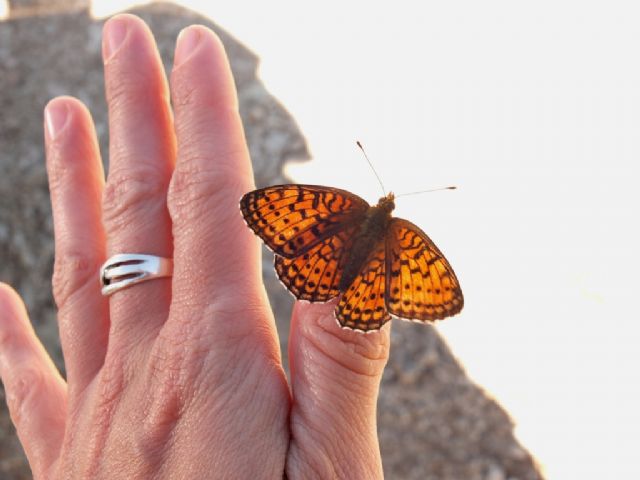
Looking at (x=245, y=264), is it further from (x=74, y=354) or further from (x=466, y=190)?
(x=466, y=190)

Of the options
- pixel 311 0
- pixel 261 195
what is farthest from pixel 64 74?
pixel 261 195

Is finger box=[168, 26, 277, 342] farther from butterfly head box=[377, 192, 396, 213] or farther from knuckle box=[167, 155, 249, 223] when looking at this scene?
butterfly head box=[377, 192, 396, 213]

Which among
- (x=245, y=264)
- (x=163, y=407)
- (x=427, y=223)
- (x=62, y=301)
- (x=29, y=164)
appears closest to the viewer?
(x=163, y=407)

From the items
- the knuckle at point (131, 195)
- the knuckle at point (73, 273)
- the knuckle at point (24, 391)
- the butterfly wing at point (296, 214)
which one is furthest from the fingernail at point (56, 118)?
the butterfly wing at point (296, 214)

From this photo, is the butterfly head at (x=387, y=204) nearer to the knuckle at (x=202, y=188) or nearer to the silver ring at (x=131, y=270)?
the knuckle at (x=202, y=188)

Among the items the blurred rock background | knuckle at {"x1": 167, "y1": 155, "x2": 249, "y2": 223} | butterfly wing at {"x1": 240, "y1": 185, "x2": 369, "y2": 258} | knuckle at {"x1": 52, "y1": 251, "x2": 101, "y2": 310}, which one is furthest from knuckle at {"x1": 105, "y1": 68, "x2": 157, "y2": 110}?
the blurred rock background

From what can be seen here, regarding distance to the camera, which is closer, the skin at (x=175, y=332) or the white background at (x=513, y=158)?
the skin at (x=175, y=332)

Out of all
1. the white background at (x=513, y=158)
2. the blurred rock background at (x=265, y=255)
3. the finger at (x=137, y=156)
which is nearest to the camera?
the finger at (x=137, y=156)
